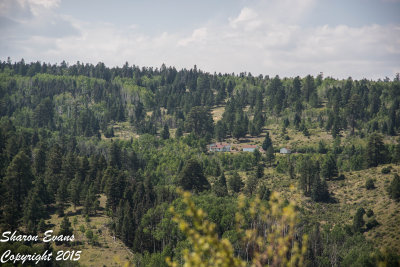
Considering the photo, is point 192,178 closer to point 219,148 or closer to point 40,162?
point 219,148

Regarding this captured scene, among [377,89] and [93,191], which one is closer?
[93,191]

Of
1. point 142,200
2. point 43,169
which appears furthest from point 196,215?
point 43,169

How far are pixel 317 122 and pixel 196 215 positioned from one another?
163928 millimetres

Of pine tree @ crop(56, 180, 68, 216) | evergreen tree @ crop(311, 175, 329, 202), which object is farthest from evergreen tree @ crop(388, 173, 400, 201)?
pine tree @ crop(56, 180, 68, 216)

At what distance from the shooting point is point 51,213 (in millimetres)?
81438

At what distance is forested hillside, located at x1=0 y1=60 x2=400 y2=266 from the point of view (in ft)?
230

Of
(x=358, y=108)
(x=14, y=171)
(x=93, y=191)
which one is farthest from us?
(x=358, y=108)

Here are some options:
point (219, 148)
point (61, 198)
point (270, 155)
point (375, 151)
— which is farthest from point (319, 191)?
point (61, 198)

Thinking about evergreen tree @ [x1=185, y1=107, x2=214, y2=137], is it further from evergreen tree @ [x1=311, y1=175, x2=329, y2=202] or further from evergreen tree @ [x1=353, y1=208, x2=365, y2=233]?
evergreen tree @ [x1=353, y1=208, x2=365, y2=233]

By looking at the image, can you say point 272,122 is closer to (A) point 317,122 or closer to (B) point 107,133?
(A) point 317,122

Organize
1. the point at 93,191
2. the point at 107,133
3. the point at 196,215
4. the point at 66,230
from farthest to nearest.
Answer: the point at 107,133 → the point at 93,191 → the point at 66,230 → the point at 196,215

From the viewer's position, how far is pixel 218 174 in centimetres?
11519

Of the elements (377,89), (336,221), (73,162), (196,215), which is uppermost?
(377,89)

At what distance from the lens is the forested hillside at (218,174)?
70000mm
